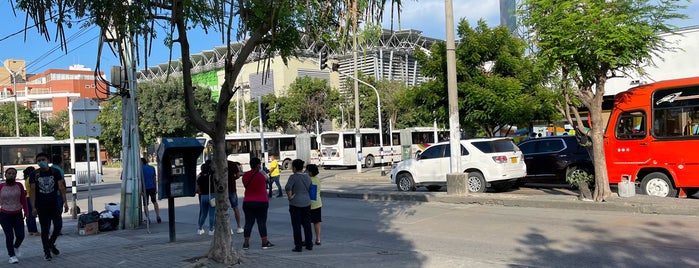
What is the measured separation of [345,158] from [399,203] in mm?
21659

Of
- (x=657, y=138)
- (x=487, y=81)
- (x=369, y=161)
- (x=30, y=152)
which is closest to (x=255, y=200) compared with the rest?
(x=657, y=138)

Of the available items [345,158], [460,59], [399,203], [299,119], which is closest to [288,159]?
[345,158]

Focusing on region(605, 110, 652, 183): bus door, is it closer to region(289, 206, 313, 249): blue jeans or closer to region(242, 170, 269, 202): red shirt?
region(289, 206, 313, 249): blue jeans

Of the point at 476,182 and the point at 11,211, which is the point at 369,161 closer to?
the point at 476,182

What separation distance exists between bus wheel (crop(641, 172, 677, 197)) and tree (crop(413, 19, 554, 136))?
6320 mm

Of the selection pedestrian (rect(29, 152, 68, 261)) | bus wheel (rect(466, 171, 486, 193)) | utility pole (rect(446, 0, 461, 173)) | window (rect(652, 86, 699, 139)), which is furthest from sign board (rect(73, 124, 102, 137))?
window (rect(652, 86, 699, 139))

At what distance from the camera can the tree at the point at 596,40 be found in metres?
11.2

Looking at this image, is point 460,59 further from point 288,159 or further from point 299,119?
point 299,119

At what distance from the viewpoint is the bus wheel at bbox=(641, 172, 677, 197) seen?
495 inches

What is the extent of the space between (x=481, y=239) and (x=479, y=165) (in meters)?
6.87

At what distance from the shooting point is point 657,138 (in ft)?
41.7

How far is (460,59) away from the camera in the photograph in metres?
20.0

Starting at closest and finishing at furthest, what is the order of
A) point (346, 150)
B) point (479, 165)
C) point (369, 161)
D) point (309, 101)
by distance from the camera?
point (479, 165) < point (346, 150) < point (369, 161) < point (309, 101)

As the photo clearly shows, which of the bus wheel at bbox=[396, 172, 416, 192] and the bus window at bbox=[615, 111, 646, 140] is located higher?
the bus window at bbox=[615, 111, 646, 140]
